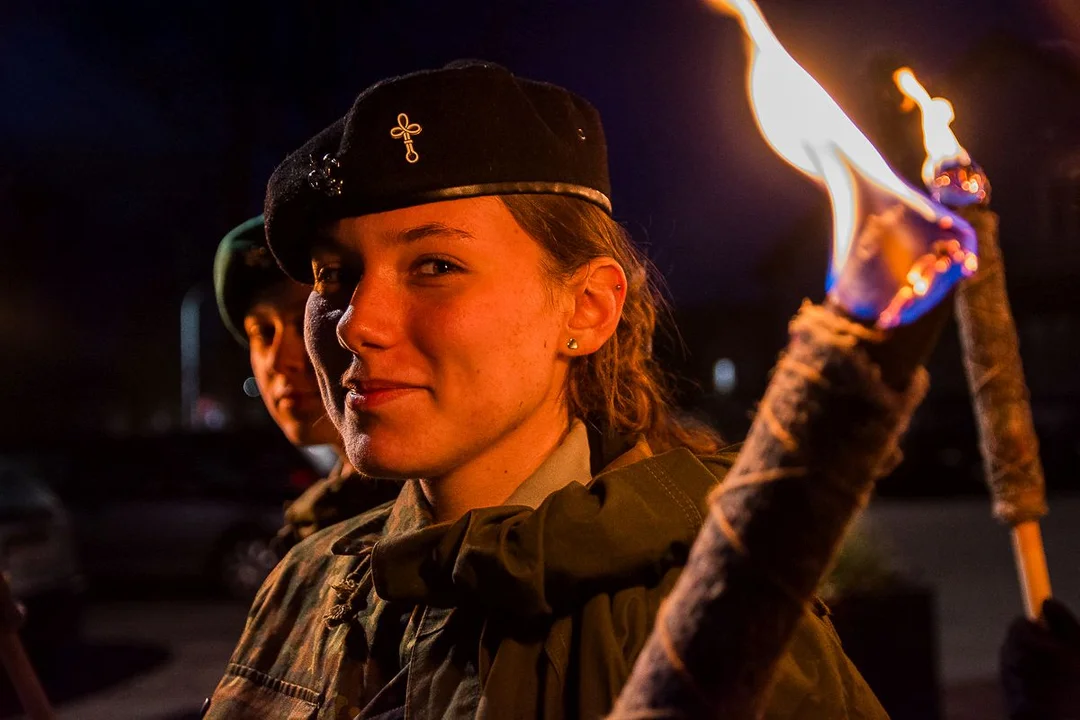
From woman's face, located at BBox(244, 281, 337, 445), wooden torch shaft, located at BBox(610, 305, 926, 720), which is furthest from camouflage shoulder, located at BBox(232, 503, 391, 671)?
wooden torch shaft, located at BBox(610, 305, 926, 720)

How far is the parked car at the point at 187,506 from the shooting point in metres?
11.8

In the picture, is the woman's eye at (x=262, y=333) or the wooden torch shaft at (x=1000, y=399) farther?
the woman's eye at (x=262, y=333)

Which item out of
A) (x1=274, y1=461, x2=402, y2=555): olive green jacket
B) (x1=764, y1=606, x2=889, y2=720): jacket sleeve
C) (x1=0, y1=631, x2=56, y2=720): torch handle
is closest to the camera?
(x1=764, y1=606, x2=889, y2=720): jacket sleeve

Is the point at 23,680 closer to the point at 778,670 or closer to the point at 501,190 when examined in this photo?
the point at 501,190

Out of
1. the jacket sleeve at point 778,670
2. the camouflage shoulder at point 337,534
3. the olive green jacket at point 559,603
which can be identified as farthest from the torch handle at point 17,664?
the jacket sleeve at point 778,670

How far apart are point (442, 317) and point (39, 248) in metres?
39.8

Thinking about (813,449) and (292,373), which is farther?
(292,373)

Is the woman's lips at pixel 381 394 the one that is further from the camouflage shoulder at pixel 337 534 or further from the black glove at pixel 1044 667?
the black glove at pixel 1044 667

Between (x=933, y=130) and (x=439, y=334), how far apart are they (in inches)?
35.1

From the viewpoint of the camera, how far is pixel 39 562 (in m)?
8.26

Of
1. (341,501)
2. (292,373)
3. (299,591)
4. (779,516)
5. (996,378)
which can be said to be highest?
(779,516)

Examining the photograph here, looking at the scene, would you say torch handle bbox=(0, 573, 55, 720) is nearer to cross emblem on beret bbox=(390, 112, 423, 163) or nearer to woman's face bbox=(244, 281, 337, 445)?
woman's face bbox=(244, 281, 337, 445)

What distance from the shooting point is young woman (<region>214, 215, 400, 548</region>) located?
3094 millimetres

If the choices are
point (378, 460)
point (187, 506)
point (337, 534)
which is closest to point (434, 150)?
point (378, 460)
